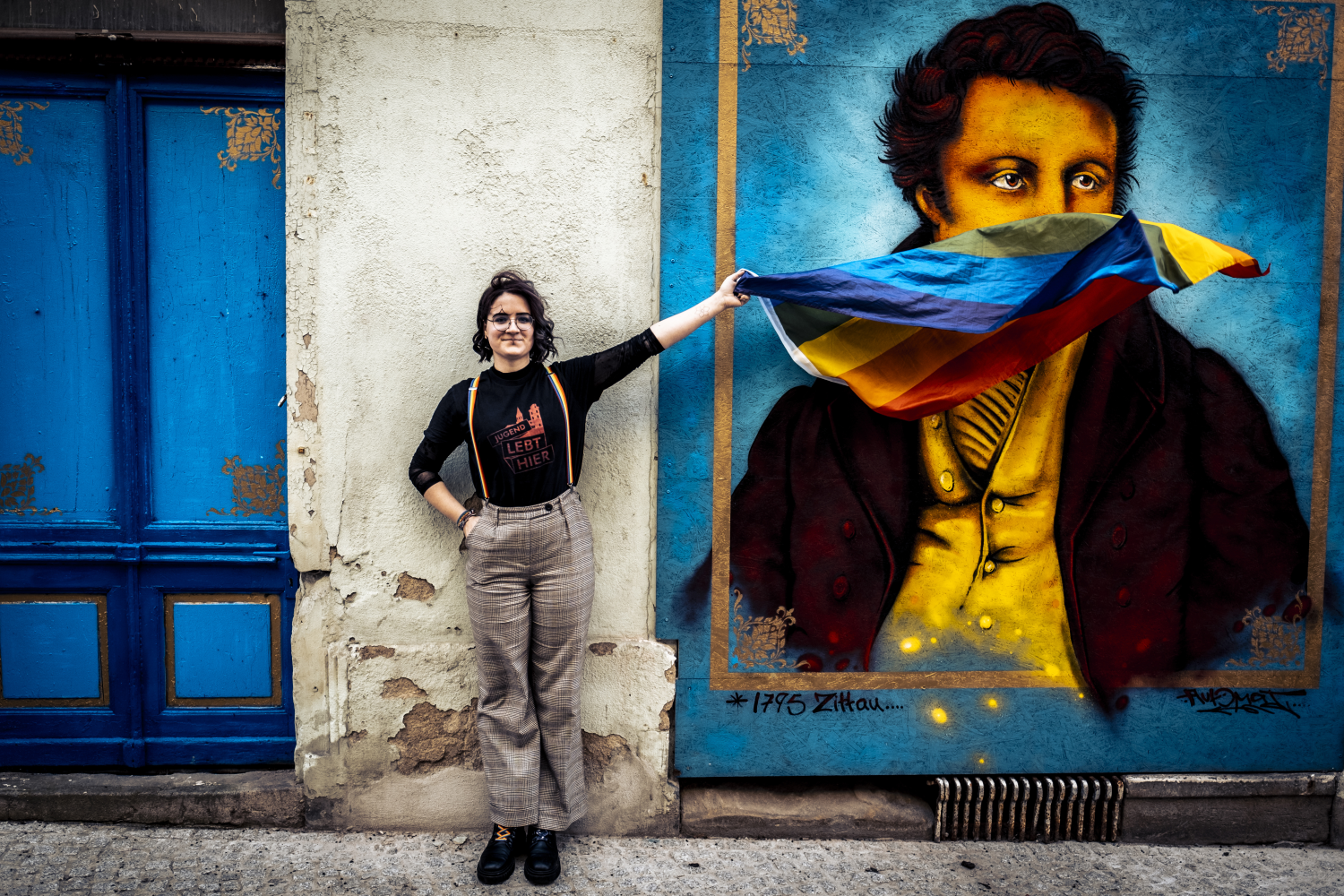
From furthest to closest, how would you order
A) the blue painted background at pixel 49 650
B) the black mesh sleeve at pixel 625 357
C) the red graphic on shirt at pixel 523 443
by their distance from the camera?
the blue painted background at pixel 49 650 < the black mesh sleeve at pixel 625 357 < the red graphic on shirt at pixel 523 443

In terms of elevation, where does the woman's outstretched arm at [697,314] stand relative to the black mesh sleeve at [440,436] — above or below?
above

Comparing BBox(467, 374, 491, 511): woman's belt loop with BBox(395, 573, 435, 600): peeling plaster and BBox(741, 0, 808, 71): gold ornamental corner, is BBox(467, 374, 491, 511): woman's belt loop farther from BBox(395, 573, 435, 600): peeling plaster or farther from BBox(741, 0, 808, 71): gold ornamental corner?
BBox(741, 0, 808, 71): gold ornamental corner

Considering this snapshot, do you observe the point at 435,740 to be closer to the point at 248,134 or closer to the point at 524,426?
the point at 524,426

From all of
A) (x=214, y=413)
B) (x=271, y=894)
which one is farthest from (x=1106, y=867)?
(x=214, y=413)

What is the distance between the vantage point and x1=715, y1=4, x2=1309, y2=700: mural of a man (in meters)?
3.00

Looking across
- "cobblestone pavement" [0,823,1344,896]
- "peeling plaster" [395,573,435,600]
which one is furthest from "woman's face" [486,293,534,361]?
"cobblestone pavement" [0,823,1344,896]

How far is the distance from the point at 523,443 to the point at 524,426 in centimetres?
6

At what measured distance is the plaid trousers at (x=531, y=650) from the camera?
2.65 meters

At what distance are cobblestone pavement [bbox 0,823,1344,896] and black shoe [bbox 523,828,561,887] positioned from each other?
40 millimetres

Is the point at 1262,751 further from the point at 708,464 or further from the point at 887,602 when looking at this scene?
the point at 708,464

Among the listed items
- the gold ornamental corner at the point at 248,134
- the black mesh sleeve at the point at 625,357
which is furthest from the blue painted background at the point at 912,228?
the gold ornamental corner at the point at 248,134

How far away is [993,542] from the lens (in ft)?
10.1

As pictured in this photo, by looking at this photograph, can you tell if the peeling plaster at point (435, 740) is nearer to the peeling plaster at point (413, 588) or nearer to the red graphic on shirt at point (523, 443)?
the peeling plaster at point (413, 588)

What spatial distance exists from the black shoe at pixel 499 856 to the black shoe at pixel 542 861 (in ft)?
0.19
